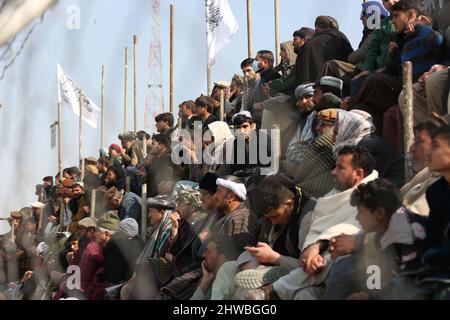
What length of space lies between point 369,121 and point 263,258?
1.31 meters

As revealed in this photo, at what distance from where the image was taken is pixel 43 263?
29.2 ft

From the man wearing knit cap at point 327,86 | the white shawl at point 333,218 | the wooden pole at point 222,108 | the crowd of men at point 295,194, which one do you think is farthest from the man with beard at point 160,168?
the white shawl at point 333,218

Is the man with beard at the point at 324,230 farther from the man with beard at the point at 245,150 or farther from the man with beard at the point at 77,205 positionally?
the man with beard at the point at 77,205

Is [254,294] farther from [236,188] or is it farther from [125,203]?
[125,203]

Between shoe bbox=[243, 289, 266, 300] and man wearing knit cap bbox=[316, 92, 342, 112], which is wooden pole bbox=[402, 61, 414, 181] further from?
man wearing knit cap bbox=[316, 92, 342, 112]

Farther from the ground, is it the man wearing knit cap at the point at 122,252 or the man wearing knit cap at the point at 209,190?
the man wearing knit cap at the point at 209,190

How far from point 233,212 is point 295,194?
75 centimetres

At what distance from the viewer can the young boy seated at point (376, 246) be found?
4285 millimetres

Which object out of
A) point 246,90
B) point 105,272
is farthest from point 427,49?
point 246,90

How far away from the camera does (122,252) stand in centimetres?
837

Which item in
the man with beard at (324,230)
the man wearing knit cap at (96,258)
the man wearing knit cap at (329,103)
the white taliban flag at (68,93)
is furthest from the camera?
the man wearing knit cap at (96,258)

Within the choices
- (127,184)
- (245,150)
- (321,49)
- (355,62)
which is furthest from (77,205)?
(355,62)

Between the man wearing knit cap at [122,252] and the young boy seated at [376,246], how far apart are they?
3.11m
